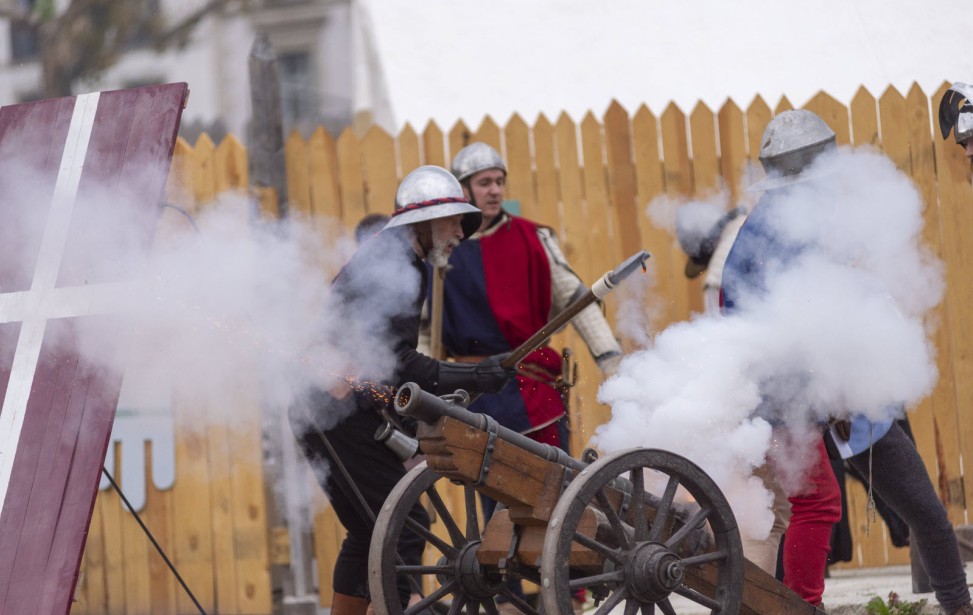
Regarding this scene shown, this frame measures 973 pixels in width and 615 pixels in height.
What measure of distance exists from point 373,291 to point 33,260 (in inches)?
42.6

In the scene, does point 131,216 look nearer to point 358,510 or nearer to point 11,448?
point 11,448

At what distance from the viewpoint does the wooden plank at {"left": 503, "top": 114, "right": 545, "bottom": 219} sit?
6191 millimetres

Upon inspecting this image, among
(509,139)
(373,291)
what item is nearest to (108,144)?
(373,291)

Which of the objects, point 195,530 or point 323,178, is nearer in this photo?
point 195,530

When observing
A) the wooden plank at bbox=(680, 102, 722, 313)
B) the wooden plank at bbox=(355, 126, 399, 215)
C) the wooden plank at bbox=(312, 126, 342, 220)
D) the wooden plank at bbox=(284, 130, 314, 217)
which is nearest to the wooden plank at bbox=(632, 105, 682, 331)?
the wooden plank at bbox=(680, 102, 722, 313)

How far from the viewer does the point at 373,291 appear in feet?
14.3

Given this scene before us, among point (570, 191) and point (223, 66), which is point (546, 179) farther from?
point (223, 66)

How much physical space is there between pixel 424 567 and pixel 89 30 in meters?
15.4

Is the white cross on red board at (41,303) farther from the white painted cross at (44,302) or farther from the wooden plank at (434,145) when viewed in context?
the wooden plank at (434,145)

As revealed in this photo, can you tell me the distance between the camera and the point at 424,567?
395cm

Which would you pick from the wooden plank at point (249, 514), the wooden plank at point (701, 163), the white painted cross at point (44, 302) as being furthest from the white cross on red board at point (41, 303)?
the wooden plank at point (701, 163)

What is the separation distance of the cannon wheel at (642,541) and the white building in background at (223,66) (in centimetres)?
1452

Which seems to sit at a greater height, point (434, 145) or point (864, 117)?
point (434, 145)

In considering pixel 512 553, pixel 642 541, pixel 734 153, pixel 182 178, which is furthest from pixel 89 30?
pixel 642 541
